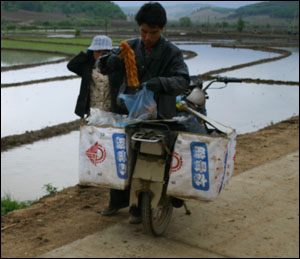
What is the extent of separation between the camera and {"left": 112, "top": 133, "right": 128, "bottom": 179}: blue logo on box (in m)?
3.35

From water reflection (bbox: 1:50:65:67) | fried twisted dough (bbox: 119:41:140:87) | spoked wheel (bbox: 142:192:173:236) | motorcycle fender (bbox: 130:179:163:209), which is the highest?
fried twisted dough (bbox: 119:41:140:87)

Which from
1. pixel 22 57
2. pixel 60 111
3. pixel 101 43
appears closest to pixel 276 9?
pixel 22 57

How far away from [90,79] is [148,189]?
1.56 m

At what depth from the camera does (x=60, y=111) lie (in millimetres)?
10328

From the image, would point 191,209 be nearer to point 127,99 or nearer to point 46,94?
point 127,99

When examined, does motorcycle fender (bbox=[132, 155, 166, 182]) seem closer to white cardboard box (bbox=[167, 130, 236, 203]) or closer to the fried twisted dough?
white cardboard box (bbox=[167, 130, 236, 203])

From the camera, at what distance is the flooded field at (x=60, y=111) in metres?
6.20

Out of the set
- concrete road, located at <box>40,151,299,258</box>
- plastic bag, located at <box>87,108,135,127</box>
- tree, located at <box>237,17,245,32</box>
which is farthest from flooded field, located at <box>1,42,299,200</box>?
tree, located at <box>237,17,245,32</box>

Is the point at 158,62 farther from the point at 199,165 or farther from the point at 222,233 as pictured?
the point at 222,233

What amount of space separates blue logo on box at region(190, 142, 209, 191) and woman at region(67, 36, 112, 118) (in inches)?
60.6

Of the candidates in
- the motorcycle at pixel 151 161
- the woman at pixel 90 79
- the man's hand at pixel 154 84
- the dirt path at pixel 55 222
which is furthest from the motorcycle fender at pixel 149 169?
the woman at pixel 90 79

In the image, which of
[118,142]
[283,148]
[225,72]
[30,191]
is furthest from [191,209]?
[225,72]

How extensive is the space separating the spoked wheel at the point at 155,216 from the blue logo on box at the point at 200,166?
423 millimetres

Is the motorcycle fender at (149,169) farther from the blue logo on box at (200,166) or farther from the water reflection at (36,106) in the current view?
the water reflection at (36,106)
